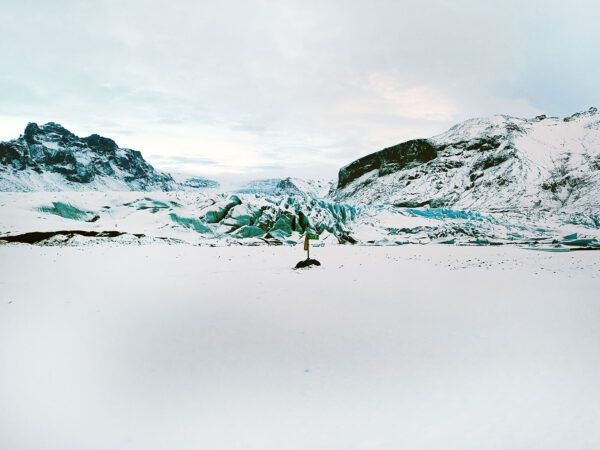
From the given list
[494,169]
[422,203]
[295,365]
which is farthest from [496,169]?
[295,365]

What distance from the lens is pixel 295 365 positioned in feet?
22.0

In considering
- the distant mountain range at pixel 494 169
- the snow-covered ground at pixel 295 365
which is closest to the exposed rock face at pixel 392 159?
the distant mountain range at pixel 494 169

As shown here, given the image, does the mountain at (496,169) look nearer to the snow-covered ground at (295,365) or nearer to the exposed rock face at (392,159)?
the exposed rock face at (392,159)

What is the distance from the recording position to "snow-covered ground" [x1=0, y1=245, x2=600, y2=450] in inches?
196

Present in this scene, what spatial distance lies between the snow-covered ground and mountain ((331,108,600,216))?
71485 millimetres

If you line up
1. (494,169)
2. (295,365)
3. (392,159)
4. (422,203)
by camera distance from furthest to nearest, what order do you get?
(392,159) → (494,169) → (422,203) → (295,365)

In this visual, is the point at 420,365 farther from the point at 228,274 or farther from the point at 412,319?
the point at 228,274

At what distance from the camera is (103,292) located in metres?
11.2

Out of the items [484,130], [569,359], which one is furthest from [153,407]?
[484,130]

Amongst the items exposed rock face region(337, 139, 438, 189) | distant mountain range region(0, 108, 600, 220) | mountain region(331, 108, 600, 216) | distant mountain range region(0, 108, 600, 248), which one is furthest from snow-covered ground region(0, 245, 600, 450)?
exposed rock face region(337, 139, 438, 189)

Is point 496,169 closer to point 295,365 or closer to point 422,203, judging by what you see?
point 422,203

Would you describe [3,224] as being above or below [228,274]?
above

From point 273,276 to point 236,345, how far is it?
6541 mm

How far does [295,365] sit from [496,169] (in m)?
109
